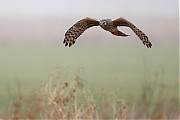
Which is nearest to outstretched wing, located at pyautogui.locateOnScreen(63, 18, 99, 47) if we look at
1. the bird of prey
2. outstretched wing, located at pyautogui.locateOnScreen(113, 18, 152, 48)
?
the bird of prey

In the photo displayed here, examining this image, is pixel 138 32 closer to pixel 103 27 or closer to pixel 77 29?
pixel 103 27

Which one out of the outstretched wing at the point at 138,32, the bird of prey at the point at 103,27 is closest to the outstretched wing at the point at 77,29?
the bird of prey at the point at 103,27

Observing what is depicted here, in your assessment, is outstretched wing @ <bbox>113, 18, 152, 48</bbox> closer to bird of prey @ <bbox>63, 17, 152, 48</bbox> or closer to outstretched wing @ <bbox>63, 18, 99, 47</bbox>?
bird of prey @ <bbox>63, 17, 152, 48</bbox>

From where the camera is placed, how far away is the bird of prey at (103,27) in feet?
5.32

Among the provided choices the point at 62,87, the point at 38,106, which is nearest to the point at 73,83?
the point at 62,87

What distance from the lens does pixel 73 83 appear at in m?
2.77

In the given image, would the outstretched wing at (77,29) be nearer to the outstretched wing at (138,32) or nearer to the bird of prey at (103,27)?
the bird of prey at (103,27)

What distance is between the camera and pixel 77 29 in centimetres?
174

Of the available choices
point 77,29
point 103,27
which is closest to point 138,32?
point 103,27

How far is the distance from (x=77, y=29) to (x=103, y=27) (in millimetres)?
155

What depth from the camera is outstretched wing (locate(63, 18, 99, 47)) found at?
1.71 metres

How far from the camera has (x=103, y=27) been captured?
162 cm

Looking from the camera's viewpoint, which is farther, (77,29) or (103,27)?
(77,29)

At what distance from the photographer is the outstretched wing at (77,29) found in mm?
1709
